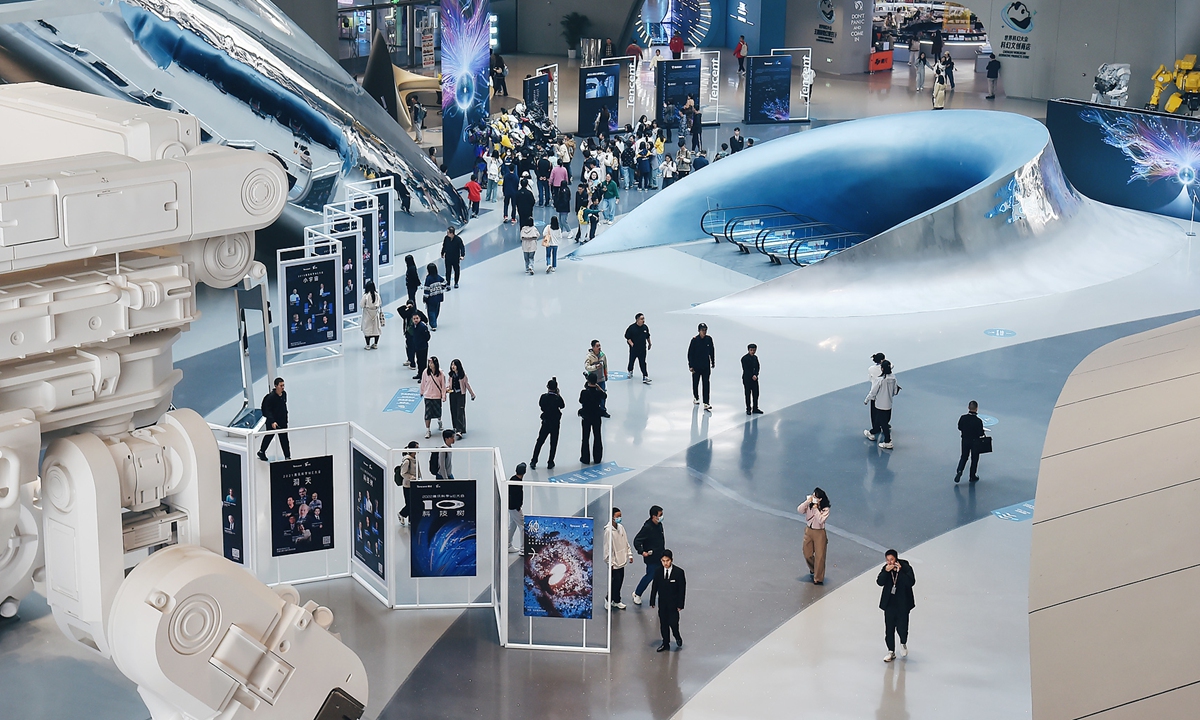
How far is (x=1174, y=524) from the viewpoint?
6.20 m

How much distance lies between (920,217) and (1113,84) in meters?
19.4

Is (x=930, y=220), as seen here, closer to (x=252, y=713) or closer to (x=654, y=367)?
(x=654, y=367)

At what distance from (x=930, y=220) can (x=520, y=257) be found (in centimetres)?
777

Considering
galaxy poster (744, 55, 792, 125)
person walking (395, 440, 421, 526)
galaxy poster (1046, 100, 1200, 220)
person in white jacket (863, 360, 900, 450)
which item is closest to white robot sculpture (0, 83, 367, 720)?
person walking (395, 440, 421, 526)

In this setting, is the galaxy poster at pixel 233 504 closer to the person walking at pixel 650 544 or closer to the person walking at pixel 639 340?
the person walking at pixel 650 544

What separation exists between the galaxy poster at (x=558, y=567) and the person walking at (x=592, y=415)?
3.84 m

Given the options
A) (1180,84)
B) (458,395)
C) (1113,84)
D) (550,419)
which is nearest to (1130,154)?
(1180,84)

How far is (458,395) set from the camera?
588 inches

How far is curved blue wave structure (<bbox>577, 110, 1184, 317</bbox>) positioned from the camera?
66.7 ft

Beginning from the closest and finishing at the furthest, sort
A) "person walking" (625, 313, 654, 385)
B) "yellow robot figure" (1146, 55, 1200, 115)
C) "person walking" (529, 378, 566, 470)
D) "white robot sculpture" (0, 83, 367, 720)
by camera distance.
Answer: "white robot sculpture" (0, 83, 367, 720), "person walking" (529, 378, 566, 470), "person walking" (625, 313, 654, 385), "yellow robot figure" (1146, 55, 1200, 115)

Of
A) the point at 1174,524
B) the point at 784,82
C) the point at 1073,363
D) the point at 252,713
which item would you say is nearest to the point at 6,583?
the point at 252,713

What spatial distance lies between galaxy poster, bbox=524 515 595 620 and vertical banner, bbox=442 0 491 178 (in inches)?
720

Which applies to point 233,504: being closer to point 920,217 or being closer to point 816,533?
point 816,533

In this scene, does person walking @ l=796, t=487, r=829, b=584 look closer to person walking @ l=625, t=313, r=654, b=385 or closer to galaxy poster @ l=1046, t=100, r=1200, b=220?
person walking @ l=625, t=313, r=654, b=385
